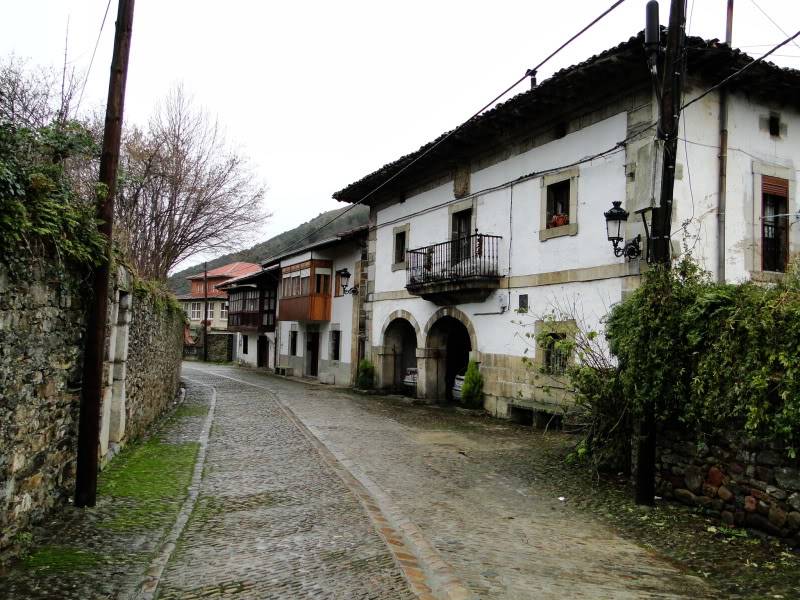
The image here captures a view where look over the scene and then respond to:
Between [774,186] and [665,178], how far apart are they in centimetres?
638

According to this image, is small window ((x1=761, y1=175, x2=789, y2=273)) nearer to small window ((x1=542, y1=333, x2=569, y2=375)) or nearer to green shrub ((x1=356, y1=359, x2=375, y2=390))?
small window ((x1=542, y1=333, x2=569, y2=375))

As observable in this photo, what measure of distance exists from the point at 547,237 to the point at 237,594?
9.90 m

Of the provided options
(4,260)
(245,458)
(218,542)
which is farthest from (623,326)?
(4,260)

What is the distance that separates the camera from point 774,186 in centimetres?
1094

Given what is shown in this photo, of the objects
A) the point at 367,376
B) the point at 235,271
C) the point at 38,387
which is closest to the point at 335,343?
the point at 367,376

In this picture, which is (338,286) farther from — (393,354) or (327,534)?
(327,534)

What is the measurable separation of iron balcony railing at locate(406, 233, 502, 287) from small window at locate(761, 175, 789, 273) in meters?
5.16

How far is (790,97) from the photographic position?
11.0m

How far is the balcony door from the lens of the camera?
14898 millimetres

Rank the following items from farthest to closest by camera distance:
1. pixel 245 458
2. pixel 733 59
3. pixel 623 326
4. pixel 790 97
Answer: pixel 790 97
pixel 733 59
pixel 245 458
pixel 623 326

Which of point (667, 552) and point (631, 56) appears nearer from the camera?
point (667, 552)

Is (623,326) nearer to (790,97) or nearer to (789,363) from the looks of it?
(789,363)

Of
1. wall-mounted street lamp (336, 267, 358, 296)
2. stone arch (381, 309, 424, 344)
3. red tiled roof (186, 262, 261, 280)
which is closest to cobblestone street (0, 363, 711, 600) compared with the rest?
stone arch (381, 309, 424, 344)

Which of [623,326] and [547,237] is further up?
[547,237]
